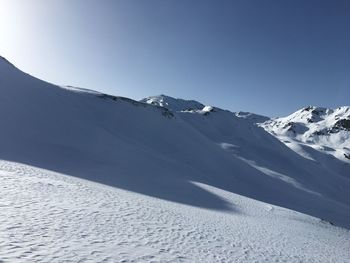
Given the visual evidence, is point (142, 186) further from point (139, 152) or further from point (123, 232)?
point (139, 152)

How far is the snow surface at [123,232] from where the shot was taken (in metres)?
12.1

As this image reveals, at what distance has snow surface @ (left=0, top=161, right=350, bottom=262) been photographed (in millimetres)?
12070

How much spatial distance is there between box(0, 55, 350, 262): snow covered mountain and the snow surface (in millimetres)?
69

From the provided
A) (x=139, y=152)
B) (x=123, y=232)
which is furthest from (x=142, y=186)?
(x=139, y=152)

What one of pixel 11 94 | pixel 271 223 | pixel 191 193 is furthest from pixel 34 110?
pixel 271 223

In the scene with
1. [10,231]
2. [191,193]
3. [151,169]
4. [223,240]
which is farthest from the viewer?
[151,169]

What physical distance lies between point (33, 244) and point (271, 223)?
1877 cm

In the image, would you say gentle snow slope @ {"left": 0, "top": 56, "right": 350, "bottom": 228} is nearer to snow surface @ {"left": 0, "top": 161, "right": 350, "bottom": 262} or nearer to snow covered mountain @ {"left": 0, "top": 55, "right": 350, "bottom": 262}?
snow covered mountain @ {"left": 0, "top": 55, "right": 350, "bottom": 262}

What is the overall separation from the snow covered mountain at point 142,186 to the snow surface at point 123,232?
7 cm

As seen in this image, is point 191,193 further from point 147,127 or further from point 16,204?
point 147,127

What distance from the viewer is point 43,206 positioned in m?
16.8

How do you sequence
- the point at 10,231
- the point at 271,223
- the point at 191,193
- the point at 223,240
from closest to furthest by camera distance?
the point at 10,231, the point at 223,240, the point at 271,223, the point at 191,193

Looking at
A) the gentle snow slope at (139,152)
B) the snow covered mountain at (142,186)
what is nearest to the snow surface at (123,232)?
the snow covered mountain at (142,186)

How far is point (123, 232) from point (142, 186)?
19499mm
